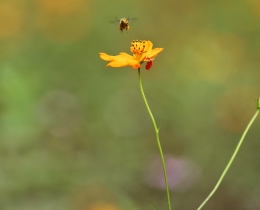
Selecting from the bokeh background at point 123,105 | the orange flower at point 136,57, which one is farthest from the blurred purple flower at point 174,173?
the orange flower at point 136,57

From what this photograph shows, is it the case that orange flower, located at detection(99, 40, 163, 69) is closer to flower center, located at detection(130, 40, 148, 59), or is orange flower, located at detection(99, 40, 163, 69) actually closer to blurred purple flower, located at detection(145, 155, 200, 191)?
flower center, located at detection(130, 40, 148, 59)

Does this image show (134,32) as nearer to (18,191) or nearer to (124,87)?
(124,87)

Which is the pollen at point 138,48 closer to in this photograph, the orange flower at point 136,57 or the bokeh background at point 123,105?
the orange flower at point 136,57

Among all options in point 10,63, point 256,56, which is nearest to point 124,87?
point 10,63

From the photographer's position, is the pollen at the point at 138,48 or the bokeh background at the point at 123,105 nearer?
the pollen at the point at 138,48

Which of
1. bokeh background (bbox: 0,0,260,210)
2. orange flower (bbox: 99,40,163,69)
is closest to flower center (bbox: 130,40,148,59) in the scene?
orange flower (bbox: 99,40,163,69)
